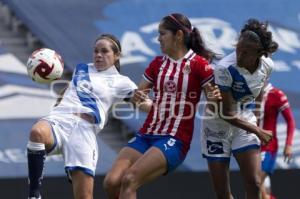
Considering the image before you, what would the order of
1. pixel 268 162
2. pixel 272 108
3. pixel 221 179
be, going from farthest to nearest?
pixel 272 108 < pixel 268 162 < pixel 221 179

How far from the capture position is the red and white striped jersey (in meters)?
7.32

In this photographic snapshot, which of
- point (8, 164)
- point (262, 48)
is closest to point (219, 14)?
point (8, 164)

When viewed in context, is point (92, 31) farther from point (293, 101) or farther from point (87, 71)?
point (87, 71)

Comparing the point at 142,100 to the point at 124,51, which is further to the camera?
the point at 124,51

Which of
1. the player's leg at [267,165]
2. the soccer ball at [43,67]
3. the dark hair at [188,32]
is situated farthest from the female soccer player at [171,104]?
→ the player's leg at [267,165]

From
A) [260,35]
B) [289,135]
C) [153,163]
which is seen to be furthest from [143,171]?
[289,135]

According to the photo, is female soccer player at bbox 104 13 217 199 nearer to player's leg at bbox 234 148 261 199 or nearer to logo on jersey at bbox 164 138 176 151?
logo on jersey at bbox 164 138 176 151

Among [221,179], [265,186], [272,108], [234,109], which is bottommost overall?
[265,186]

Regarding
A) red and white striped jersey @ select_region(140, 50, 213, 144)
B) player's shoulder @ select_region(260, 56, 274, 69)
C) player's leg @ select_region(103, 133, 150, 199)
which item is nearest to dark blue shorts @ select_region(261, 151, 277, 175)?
player's shoulder @ select_region(260, 56, 274, 69)

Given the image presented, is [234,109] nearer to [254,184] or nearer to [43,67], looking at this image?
[254,184]

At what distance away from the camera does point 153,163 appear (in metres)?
7.04

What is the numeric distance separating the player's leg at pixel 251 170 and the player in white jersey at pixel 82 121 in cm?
109

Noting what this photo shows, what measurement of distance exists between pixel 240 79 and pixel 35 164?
179cm

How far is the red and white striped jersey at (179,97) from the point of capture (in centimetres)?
732
